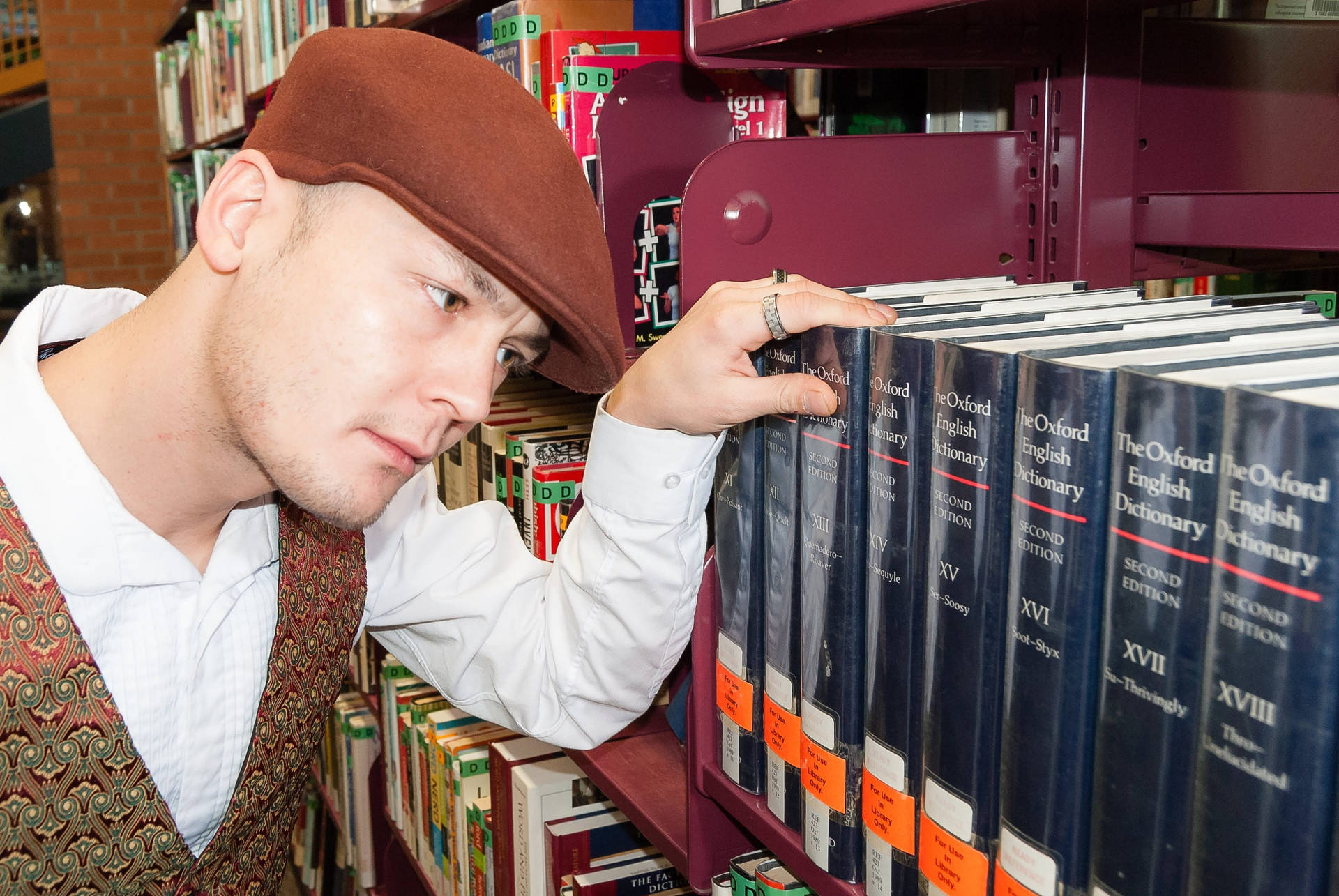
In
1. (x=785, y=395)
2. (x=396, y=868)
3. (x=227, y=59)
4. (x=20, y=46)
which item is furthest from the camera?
(x=20, y=46)

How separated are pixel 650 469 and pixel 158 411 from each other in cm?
49

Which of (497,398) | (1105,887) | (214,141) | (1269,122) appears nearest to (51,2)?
(214,141)

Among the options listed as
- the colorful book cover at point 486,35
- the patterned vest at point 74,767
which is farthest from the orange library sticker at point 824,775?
the colorful book cover at point 486,35

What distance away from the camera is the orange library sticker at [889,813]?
0.69 meters

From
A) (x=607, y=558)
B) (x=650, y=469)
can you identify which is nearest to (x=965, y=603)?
(x=650, y=469)

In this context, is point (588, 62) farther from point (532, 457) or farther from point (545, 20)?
point (532, 457)

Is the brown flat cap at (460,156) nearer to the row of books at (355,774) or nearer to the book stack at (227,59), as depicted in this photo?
the book stack at (227,59)

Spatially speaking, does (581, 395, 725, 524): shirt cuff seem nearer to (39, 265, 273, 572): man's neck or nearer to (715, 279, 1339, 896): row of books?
(715, 279, 1339, 896): row of books

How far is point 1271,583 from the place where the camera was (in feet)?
1.42

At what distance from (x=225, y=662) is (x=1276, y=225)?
107 cm

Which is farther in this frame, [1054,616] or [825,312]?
[825,312]

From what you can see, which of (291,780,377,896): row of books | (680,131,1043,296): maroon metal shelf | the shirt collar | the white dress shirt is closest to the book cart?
(680,131,1043,296): maroon metal shelf

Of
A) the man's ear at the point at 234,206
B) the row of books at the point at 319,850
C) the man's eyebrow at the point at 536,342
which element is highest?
the man's ear at the point at 234,206

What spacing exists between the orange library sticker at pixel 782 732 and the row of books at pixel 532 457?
23.4 inches
